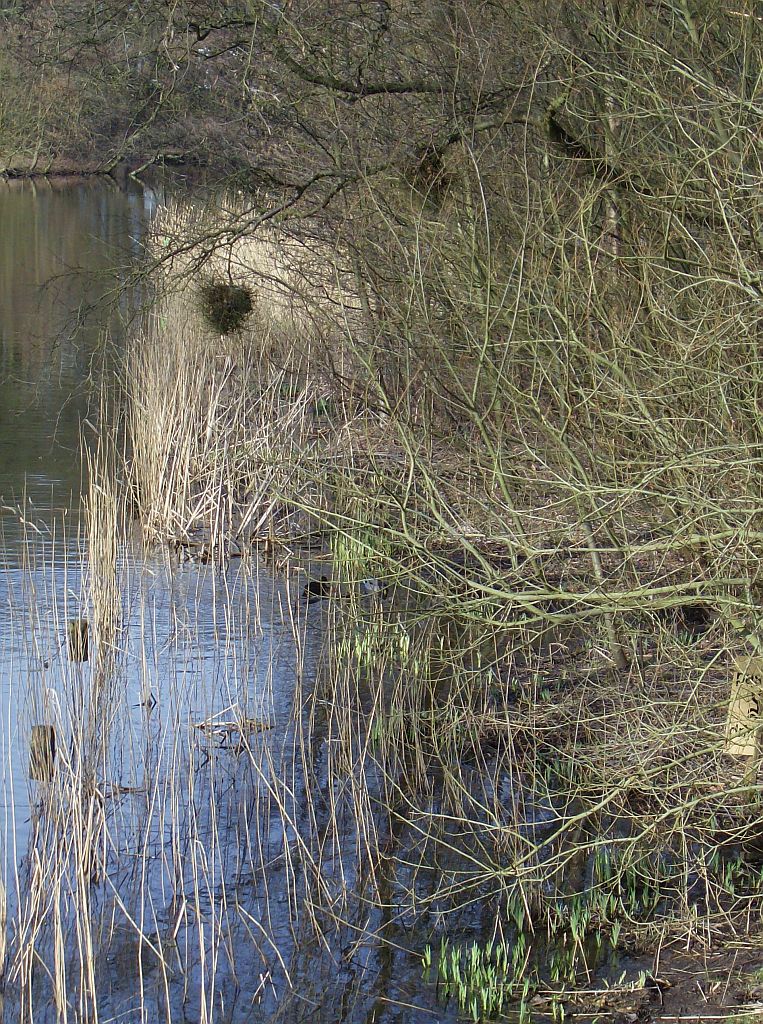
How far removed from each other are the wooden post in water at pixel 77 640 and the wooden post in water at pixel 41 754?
26 centimetres

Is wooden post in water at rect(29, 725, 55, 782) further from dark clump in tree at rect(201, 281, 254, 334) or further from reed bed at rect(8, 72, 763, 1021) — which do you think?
dark clump in tree at rect(201, 281, 254, 334)

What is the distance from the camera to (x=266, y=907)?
4480mm

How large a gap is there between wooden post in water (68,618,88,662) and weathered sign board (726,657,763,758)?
2.08m

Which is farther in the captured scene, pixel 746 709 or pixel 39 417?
pixel 39 417

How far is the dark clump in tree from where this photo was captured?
975 cm

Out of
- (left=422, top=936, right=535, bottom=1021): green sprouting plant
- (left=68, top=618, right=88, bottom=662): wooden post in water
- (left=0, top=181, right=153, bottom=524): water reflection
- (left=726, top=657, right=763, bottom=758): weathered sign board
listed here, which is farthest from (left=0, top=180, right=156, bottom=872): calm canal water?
(left=726, top=657, right=763, bottom=758): weathered sign board

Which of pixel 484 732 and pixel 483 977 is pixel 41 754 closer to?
pixel 483 977

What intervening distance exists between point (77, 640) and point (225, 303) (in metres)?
4.97

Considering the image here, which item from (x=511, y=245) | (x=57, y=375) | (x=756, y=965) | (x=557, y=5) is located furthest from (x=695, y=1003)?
(x=57, y=375)

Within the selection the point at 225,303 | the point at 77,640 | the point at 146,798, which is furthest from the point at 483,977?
the point at 225,303

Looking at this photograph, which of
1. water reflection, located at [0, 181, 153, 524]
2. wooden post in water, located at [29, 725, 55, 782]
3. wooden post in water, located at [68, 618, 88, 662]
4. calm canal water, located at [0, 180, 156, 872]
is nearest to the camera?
wooden post in water, located at [29, 725, 55, 782]

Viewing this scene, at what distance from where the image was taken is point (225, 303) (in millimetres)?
9859

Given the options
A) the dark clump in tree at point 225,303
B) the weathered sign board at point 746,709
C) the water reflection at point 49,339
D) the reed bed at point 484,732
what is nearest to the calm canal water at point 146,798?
the reed bed at point 484,732

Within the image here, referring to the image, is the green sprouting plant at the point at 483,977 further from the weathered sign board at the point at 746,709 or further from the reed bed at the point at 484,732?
the weathered sign board at the point at 746,709
